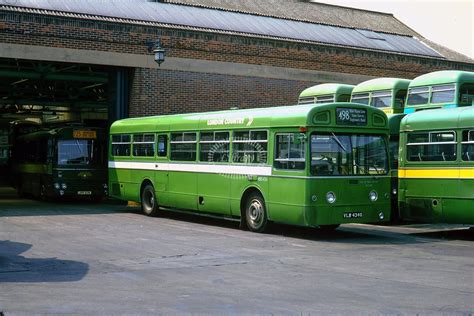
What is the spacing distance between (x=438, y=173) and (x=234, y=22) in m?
15.6

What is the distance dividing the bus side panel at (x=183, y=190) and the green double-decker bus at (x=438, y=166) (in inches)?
208

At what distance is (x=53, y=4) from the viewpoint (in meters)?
24.2

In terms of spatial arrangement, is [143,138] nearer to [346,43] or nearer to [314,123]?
[314,123]

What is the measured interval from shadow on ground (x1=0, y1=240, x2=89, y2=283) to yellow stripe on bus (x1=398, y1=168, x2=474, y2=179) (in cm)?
829

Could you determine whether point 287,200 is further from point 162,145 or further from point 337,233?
point 162,145

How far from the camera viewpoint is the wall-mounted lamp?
873 inches

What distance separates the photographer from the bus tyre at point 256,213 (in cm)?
1554

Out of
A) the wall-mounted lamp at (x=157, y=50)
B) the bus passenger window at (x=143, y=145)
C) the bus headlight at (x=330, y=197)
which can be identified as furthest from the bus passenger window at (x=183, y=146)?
the bus headlight at (x=330, y=197)

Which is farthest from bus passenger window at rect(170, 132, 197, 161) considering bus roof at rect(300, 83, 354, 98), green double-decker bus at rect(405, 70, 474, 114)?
green double-decker bus at rect(405, 70, 474, 114)

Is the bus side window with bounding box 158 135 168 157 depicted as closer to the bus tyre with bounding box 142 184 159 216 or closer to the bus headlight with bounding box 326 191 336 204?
the bus tyre with bounding box 142 184 159 216

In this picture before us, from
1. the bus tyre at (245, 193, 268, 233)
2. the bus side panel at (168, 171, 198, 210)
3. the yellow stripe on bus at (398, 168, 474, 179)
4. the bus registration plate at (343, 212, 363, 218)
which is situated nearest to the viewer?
the bus registration plate at (343, 212, 363, 218)

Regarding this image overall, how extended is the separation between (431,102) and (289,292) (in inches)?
417

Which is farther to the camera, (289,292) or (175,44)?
(175,44)

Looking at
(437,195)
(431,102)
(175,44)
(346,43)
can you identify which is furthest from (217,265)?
(346,43)
